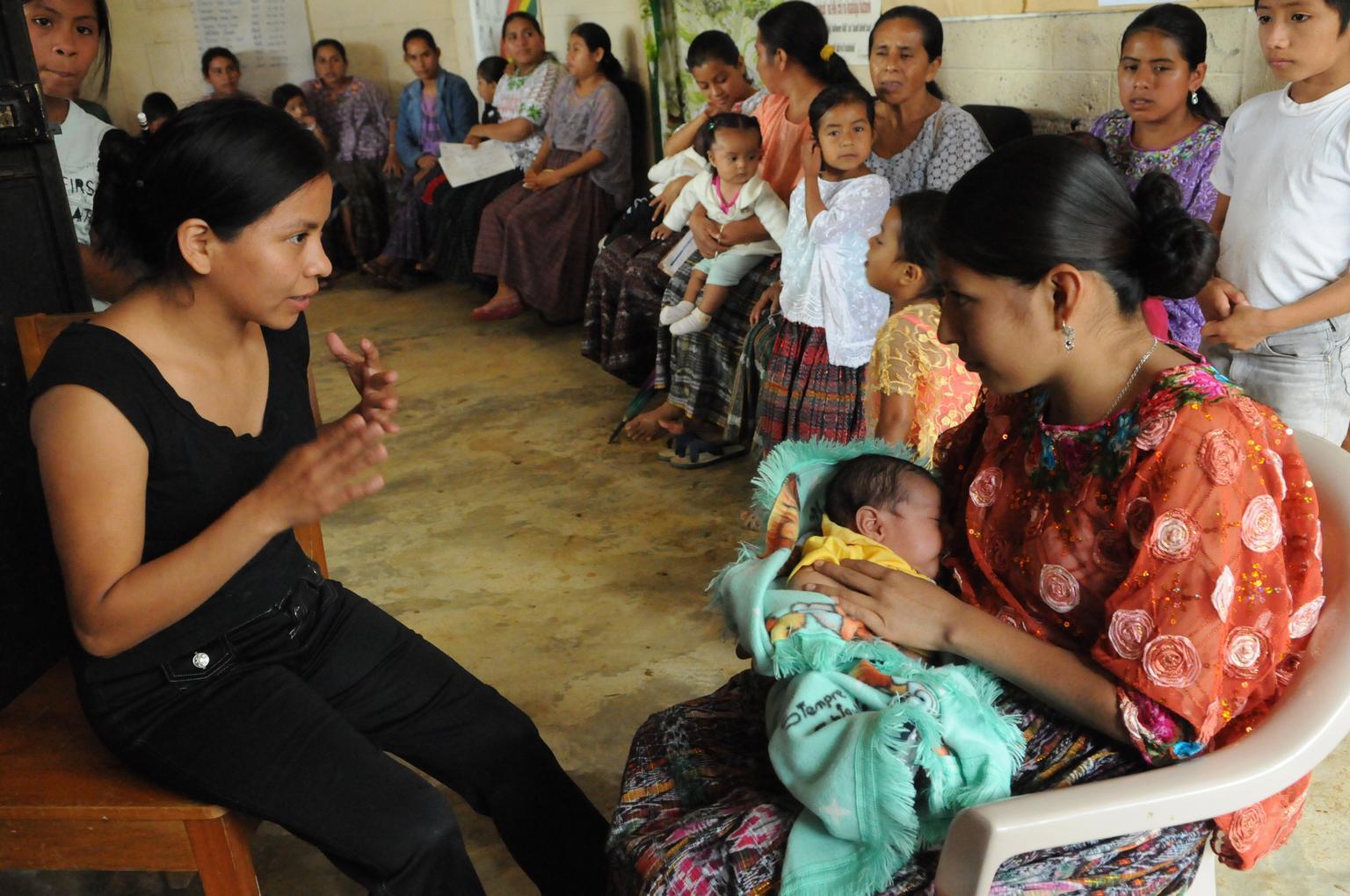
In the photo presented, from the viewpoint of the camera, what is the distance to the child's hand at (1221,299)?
246 cm

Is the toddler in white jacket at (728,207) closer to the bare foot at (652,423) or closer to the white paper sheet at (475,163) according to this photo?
the bare foot at (652,423)

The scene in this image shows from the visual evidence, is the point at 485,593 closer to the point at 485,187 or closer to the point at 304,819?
the point at 304,819

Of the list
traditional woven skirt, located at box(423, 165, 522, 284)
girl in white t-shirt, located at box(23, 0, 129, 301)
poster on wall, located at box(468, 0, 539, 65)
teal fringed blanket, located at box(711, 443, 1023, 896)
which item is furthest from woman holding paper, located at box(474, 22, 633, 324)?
teal fringed blanket, located at box(711, 443, 1023, 896)

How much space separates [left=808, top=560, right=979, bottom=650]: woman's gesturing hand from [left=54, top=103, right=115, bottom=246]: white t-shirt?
2.11m

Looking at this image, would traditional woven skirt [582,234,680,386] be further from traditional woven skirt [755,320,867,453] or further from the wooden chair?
the wooden chair

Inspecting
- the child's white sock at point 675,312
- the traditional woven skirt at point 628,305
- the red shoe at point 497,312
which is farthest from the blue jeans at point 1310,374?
the red shoe at point 497,312

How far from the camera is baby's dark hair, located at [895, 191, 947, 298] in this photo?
2.40m

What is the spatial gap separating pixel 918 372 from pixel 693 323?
1.86 meters

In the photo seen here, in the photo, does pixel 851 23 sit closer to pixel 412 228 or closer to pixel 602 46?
pixel 602 46

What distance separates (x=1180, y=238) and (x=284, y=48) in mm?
8062

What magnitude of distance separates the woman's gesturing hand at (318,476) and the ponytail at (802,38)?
3.09 metres

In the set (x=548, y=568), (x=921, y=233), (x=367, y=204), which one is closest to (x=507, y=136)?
(x=367, y=204)

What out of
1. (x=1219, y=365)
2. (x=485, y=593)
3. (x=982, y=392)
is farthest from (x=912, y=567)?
(x=485, y=593)

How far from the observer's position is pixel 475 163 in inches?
256
